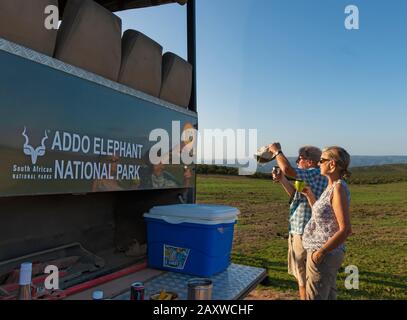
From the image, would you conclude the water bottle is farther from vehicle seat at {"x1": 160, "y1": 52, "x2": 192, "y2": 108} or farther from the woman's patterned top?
the woman's patterned top

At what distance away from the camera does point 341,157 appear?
2.53m

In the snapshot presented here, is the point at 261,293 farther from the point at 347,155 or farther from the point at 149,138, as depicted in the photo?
the point at 149,138

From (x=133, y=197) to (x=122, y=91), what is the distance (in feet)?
3.52

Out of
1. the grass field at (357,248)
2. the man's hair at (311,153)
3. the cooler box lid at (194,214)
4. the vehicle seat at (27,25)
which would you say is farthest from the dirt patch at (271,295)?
the vehicle seat at (27,25)

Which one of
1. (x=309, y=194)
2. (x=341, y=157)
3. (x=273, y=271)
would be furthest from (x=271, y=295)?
(x=341, y=157)

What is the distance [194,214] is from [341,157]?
1083 millimetres

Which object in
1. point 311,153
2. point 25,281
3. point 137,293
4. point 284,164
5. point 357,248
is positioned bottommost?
point 357,248

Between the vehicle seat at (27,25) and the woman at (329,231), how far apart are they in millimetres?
1875

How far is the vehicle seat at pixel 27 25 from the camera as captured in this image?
155cm

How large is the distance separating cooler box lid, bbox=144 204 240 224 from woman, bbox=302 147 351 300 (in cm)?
58

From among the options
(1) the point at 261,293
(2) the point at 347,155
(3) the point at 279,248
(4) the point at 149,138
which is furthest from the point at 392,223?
(4) the point at 149,138

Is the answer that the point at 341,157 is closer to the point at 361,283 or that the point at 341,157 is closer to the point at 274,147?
the point at 274,147

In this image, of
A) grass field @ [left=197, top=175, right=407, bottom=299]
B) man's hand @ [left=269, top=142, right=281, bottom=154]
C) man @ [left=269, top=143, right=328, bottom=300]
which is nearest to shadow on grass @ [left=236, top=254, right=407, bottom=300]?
grass field @ [left=197, top=175, right=407, bottom=299]

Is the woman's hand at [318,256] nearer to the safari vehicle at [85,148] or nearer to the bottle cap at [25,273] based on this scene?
the safari vehicle at [85,148]
